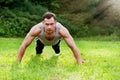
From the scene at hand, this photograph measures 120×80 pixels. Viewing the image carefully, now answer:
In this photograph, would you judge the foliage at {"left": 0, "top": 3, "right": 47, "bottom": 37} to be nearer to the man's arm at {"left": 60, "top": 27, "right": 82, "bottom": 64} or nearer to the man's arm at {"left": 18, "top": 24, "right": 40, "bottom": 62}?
the man's arm at {"left": 18, "top": 24, "right": 40, "bottom": 62}

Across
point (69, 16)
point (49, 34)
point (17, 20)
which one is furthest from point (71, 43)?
point (69, 16)

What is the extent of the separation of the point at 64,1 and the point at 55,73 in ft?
60.2

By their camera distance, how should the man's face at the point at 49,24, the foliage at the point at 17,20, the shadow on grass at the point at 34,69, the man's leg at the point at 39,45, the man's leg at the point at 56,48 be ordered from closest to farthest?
1. the shadow on grass at the point at 34,69
2. the man's face at the point at 49,24
3. the man's leg at the point at 39,45
4. the man's leg at the point at 56,48
5. the foliage at the point at 17,20

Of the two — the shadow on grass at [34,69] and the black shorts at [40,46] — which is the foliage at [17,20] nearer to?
the black shorts at [40,46]

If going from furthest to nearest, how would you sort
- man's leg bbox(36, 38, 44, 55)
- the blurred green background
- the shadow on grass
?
the blurred green background → man's leg bbox(36, 38, 44, 55) → the shadow on grass

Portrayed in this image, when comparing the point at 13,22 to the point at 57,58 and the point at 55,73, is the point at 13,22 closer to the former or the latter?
the point at 57,58

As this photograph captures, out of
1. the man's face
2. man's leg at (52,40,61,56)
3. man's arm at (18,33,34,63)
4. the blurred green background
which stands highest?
the man's face

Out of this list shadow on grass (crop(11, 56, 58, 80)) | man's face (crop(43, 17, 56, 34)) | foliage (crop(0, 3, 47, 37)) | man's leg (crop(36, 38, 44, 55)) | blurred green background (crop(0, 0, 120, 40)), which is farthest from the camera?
blurred green background (crop(0, 0, 120, 40))

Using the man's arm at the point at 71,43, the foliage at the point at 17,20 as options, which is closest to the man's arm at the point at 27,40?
the man's arm at the point at 71,43

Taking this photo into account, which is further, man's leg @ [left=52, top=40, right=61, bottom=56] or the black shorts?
man's leg @ [left=52, top=40, right=61, bottom=56]

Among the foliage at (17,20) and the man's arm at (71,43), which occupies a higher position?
the man's arm at (71,43)

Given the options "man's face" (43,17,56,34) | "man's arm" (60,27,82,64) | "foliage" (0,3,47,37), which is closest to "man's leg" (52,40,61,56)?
"man's arm" (60,27,82,64)

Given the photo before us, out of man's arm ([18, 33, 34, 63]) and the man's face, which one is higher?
the man's face

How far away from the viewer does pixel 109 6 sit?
86.0 feet
